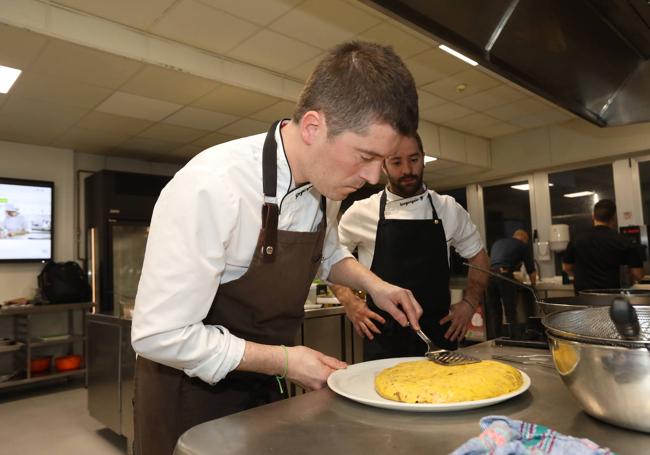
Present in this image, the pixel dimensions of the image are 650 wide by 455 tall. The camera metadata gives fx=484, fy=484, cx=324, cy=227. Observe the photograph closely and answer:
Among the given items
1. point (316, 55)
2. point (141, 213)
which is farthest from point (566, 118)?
point (141, 213)

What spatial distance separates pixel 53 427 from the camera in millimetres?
3438

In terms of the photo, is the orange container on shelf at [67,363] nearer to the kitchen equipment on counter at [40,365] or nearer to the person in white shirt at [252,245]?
the kitchen equipment on counter at [40,365]

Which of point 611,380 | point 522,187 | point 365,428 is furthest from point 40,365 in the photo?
point 522,187

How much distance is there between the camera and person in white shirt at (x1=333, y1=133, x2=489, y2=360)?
189cm

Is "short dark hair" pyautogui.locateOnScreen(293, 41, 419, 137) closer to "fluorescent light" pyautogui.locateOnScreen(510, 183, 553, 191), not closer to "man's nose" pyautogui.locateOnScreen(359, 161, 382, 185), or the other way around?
"man's nose" pyautogui.locateOnScreen(359, 161, 382, 185)

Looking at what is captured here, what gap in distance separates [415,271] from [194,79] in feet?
7.19

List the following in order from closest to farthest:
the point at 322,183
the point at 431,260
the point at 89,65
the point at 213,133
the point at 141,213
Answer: the point at 322,183 < the point at 431,260 < the point at 89,65 < the point at 213,133 < the point at 141,213

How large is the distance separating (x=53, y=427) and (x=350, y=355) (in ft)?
7.12

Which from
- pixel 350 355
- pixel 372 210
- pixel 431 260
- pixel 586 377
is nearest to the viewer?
pixel 586 377

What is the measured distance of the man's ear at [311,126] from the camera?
0.99 m

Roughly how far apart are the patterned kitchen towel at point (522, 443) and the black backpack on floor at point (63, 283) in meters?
4.77

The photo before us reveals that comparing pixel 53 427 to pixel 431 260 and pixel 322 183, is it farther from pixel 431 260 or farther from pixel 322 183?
pixel 322 183

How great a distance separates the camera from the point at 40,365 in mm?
4430

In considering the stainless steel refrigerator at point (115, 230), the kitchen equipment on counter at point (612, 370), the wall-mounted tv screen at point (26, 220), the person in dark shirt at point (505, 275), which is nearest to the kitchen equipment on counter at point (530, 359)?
the kitchen equipment on counter at point (612, 370)
